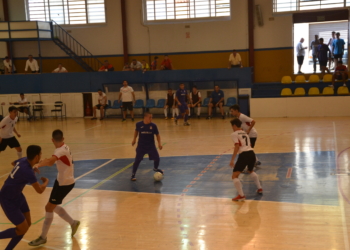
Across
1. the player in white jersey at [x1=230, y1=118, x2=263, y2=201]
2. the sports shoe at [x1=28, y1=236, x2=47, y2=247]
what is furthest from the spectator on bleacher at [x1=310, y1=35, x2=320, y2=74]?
the sports shoe at [x1=28, y1=236, x2=47, y2=247]

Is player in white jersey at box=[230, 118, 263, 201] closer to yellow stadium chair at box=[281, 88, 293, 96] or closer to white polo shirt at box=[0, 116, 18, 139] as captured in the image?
white polo shirt at box=[0, 116, 18, 139]

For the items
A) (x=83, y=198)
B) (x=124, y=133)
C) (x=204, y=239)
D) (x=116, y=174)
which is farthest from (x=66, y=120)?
(x=204, y=239)

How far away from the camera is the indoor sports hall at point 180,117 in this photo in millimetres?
6687

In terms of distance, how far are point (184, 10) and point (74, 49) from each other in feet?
25.9

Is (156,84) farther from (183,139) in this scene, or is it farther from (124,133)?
(183,139)

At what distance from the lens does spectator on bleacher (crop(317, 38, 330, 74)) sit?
76.0 ft

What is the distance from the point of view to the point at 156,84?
24.6 meters

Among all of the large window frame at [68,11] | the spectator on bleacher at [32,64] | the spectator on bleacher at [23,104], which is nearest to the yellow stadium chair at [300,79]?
the large window frame at [68,11]

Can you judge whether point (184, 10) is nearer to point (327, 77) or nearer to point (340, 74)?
point (327, 77)

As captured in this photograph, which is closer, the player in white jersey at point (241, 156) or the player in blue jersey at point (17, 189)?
the player in blue jersey at point (17, 189)

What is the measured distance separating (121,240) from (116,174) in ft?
14.2

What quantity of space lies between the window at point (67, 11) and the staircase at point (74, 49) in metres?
0.83

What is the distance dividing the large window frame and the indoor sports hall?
0.24 ft

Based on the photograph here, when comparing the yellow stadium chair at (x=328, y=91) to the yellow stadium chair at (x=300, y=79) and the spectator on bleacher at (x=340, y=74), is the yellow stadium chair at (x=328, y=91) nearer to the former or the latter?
the spectator on bleacher at (x=340, y=74)
